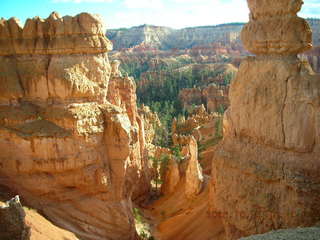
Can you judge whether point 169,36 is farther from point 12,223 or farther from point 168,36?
point 12,223

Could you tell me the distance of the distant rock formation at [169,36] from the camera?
166 meters

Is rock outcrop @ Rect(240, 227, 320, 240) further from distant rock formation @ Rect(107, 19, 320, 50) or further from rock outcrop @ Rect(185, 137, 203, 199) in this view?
distant rock formation @ Rect(107, 19, 320, 50)

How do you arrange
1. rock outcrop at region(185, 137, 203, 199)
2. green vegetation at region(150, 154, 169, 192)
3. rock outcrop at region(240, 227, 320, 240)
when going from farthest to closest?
green vegetation at region(150, 154, 169, 192) < rock outcrop at region(185, 137, 203, 199) < rock outcrop at region(240, 227, 320, 240)

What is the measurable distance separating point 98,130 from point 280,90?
789 cm

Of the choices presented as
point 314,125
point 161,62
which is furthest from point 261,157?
point 161,62

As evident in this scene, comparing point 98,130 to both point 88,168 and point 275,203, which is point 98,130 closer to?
point 88,168

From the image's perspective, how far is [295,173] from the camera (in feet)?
33.4

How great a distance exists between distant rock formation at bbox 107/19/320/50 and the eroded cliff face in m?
150

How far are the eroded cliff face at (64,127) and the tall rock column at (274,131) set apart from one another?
5.84 metres

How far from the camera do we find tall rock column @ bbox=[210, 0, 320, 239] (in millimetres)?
10172

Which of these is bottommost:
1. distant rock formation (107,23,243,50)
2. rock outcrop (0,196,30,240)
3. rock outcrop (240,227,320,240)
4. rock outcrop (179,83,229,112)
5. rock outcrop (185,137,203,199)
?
rock outcrop (179,83,229,112)

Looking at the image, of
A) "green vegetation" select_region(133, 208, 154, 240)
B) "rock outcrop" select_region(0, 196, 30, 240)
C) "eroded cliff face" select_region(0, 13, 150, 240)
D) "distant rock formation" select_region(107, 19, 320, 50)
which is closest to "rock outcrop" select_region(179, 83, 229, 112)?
"green vegetation" select_region(133, 208, 154, 240)

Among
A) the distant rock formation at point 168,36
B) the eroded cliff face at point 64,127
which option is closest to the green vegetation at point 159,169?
the eroded cliff face at point 64,127

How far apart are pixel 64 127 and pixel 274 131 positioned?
27.7 ft
